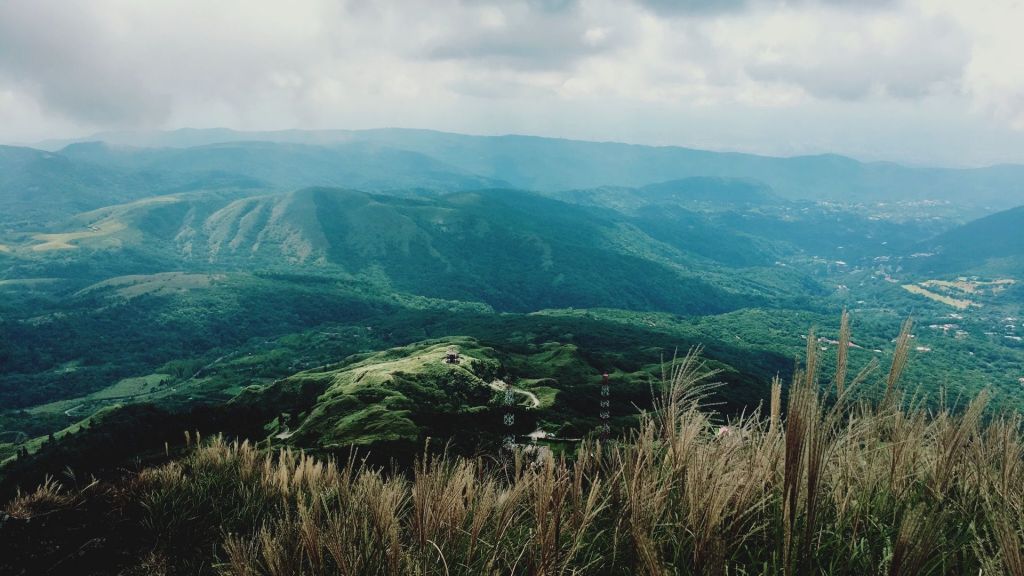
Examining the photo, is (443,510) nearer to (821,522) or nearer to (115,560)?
(821,522)

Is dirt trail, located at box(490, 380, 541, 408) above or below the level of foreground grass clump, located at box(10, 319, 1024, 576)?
below

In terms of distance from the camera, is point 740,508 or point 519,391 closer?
point 740,508

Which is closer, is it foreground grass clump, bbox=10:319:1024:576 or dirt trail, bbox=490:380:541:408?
foreground grass clump, bbox=10:319:1024:576

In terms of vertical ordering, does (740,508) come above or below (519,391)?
above

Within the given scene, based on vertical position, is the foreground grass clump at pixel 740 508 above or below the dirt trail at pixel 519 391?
above

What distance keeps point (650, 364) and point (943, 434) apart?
12731 centimetres

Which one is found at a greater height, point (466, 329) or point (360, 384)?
point (360, 384)

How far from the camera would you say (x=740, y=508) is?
4684 mm

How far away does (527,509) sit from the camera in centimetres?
618

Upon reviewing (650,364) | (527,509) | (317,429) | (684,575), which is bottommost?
(650,364)

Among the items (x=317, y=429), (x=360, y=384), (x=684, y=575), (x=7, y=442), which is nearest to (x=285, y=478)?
(x=684, y=575)

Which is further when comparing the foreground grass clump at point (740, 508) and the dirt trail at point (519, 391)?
the dirt trail at point (519, 391)

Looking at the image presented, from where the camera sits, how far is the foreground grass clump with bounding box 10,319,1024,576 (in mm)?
4031

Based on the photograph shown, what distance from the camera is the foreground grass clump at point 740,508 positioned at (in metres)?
4.03
